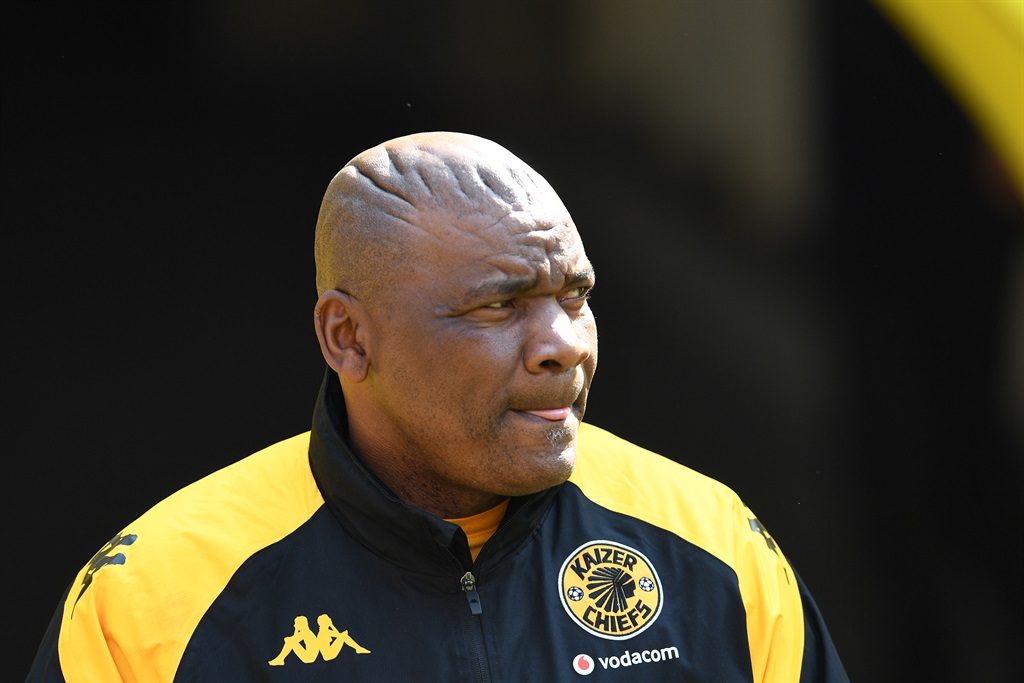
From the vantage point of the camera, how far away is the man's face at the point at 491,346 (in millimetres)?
1729

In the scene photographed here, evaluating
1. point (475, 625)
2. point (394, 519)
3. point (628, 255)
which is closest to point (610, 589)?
point (475, 625)

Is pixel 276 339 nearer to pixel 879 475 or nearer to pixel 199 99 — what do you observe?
pixel 199 99

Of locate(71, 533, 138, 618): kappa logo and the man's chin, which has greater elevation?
the man's chin

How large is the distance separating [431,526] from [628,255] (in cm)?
109

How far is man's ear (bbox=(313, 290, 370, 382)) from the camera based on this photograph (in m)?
1.81

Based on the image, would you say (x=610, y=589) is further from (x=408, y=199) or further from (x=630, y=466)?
(x=408, y=199)

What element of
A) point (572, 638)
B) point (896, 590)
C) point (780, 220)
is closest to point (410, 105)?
point (780, 220)

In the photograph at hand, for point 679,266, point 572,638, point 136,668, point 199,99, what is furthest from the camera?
point 679,266

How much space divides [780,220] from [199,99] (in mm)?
1267

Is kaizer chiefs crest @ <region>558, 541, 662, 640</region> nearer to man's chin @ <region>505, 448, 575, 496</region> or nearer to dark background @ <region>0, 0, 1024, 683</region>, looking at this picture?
man's chin @ <region>505, 448, 575, 496</region>

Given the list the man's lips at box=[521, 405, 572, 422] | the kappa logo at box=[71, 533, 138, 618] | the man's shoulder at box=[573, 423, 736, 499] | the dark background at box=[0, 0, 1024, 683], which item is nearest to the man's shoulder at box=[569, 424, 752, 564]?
the man's shoulder at box=[573, 423, 736, 499]

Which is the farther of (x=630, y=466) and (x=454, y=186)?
(x=630, y=466)

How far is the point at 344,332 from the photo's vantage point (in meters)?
1.85

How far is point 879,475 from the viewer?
9.05 ft
